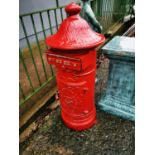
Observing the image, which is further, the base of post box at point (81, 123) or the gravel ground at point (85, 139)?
the base of post box at point (81, 123)

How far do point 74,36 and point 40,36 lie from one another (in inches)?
130

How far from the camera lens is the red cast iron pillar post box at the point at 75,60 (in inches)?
71.7

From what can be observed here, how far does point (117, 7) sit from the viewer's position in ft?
20.1

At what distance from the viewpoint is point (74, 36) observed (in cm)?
182

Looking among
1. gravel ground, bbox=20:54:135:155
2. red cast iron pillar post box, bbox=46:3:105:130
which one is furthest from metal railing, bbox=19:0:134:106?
red cast iron pillar post box, bbox=46:3:105:130

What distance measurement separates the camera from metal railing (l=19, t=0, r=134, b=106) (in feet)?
9.03

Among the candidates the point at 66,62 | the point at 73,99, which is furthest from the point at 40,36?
the point at 66,62

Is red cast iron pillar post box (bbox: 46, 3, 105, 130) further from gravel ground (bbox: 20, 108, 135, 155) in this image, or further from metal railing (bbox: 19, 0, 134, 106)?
metal railing (bbox: 19, 0, 134, 106)

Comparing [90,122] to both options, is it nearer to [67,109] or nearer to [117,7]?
[67,109]

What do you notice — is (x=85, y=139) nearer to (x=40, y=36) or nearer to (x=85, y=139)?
(x=85, y=139)

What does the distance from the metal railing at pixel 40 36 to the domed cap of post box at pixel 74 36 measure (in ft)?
2.55

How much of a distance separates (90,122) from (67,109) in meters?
0.42

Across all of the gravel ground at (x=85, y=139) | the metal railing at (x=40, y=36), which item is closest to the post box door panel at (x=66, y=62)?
the metal railing at (x=40, y=36)

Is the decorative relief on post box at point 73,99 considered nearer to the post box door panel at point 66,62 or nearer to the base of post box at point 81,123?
the base of post box at point 81,123
